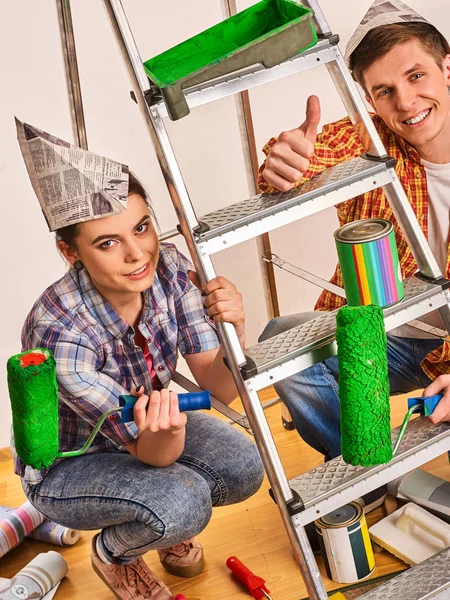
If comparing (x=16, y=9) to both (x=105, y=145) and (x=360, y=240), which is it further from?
(x=360, y=240)

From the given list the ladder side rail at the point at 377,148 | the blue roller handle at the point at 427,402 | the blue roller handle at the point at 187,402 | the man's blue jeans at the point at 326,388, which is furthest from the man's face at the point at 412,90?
the blue roller handle at the point at 187,402

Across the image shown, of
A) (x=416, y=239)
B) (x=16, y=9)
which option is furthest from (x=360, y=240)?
(x=16, y=9)

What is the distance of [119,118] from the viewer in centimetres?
239

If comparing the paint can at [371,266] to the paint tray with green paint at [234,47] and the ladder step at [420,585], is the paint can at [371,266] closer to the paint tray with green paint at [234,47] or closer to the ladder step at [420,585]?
the paint tray with green paint at [234,47]

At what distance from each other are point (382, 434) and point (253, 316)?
1.35m

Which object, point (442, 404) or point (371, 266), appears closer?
point (371, 266)

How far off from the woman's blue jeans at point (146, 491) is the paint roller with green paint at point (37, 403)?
1.02 ft

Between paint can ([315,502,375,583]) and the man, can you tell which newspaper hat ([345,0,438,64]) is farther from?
paint can ([315,502,375,583])

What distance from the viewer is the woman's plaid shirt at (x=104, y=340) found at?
173 centimetres

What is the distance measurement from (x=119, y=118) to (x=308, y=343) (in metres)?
1.19

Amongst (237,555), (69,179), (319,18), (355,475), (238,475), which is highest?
(319,18)

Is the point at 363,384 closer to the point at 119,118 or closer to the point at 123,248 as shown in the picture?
the point at 123,248

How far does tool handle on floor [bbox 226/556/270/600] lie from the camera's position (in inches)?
73.5

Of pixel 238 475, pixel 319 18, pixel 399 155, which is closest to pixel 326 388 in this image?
pixel 238 475
